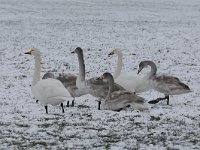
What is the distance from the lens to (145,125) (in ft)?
29.2

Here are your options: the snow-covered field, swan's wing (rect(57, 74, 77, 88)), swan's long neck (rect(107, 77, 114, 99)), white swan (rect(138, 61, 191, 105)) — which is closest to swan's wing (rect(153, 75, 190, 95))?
white swan (rect(138, 61, 191, 105))

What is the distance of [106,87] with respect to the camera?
11336 millimetres

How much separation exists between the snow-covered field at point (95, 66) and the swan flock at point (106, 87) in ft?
0.95

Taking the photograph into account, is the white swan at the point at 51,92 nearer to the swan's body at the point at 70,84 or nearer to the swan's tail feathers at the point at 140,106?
the swan's body at the point at 70,84

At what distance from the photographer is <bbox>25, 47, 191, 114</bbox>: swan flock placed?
1021 centimetres

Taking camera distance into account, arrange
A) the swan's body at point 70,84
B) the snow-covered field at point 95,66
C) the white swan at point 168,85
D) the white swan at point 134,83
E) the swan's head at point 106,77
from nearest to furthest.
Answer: the snow-covered field at point 95,66 < the swan's head at point 106,77 < the white swan at point 168,85 < the swan's body at point 70,84 < the white swan at point 134,83

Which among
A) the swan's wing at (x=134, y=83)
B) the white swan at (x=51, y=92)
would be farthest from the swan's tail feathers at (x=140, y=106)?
the swan's wing at (x=134, y=83)

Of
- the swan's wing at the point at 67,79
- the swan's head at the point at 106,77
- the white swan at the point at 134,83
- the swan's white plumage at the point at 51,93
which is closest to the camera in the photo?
the swan's white plumage at the point at 51,93

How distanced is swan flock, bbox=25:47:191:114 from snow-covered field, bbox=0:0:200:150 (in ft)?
0.95

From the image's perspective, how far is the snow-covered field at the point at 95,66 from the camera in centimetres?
804

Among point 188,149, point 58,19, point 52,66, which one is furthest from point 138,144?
point 58,19

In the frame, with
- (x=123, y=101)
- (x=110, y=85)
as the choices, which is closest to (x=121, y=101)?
(x=123, y=101)

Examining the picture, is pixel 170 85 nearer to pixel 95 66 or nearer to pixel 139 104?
pixel 139 104

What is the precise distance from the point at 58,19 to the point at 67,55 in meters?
17.3
